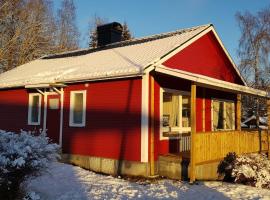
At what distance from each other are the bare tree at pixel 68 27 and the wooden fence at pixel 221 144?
2958cm

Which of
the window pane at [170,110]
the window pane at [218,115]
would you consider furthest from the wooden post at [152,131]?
the window pane at [218,115]

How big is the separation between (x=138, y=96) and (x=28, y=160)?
5238 millimetres

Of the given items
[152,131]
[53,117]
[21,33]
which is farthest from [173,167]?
[21,33]

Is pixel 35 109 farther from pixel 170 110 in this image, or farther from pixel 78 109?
pixel 170 110

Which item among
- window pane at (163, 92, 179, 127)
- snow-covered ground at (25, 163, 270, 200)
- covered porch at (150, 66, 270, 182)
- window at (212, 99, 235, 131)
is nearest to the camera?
snow-covered ground at (25, 163, 270, 200)

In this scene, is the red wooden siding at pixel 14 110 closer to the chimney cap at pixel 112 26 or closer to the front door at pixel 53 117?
the front door at pixel 53 117

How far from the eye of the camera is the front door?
1469 centimetres

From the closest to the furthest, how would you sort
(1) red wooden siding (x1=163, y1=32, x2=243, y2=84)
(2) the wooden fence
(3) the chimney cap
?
(2) the wooden fence < (1) red wooden siding (x1=163, y1=32, x2=243, y2=84) < (3) the chimney cap

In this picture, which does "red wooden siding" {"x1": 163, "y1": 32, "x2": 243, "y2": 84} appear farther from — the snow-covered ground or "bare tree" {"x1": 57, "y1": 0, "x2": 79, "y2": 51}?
"bare tree" {"x1": 57, "y1": 0, "x2": 79, "y2": 51}

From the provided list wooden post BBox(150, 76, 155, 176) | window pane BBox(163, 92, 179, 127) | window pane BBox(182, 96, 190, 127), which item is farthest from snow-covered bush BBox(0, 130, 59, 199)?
window pane BBox(182, 96, 190, 127)

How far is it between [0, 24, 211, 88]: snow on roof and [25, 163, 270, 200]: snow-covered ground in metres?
3.42

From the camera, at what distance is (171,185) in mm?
10469

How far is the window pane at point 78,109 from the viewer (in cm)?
1397

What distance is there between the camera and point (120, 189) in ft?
30.9
